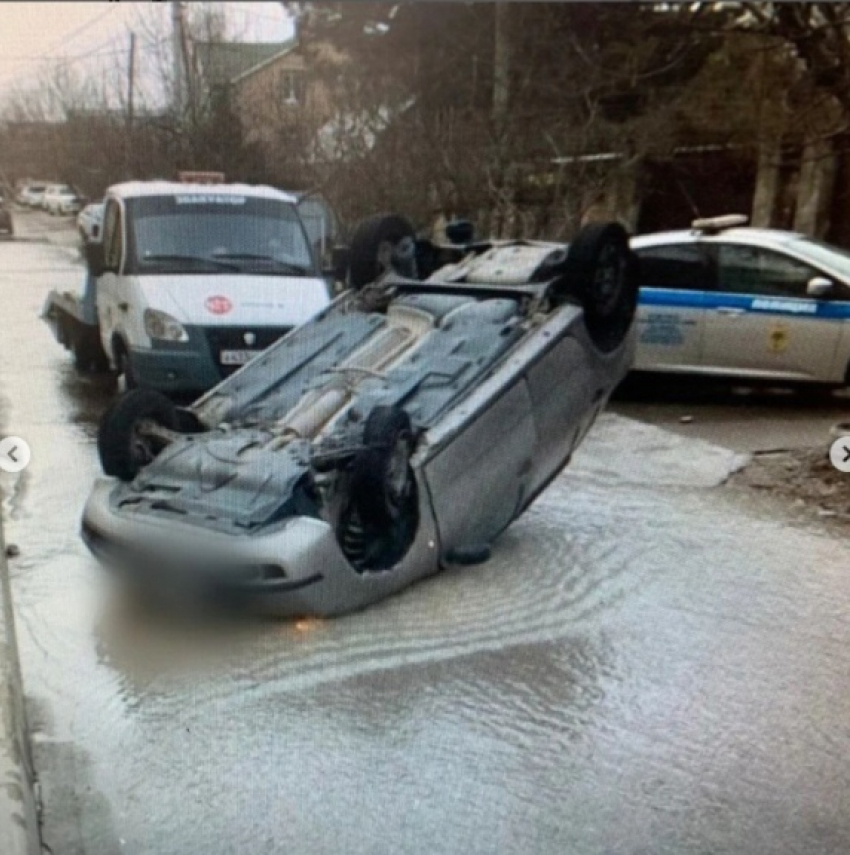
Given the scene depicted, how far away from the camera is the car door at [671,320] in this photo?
355cm

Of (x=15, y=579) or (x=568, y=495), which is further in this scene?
(x=568, y=495)

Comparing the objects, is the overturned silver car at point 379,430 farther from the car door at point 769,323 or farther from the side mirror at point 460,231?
the car door at point 769,323

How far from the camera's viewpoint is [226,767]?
95.3 inches

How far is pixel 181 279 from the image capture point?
9.27 feet

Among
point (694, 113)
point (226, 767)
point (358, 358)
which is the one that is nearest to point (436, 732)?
point (226, 767)

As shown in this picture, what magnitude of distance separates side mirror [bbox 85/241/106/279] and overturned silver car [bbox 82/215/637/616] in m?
0.32

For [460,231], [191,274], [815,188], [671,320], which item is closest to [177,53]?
[191,274]

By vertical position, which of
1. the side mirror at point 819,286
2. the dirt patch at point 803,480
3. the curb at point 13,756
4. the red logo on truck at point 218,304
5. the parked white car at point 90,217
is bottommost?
the curb at point 13,756

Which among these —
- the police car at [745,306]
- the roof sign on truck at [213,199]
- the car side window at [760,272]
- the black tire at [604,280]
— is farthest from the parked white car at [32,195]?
the car side window at [760,272]

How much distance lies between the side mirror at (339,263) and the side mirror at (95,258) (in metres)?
0.60

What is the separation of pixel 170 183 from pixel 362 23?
58 cm

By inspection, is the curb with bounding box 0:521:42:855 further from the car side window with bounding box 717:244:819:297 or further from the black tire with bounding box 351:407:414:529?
the car side window with bounding box 717:244:819:297

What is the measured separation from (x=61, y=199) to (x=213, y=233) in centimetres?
35

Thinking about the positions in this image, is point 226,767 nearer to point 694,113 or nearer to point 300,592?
point 300,592
